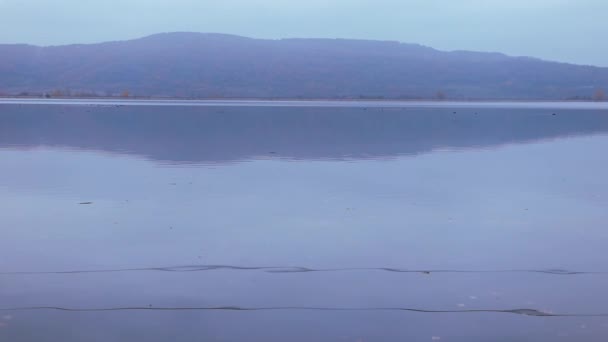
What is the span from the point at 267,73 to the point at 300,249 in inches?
4126

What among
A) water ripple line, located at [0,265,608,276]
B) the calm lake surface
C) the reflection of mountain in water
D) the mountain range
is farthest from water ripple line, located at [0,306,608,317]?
the mountain range

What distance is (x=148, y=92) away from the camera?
98.5 meters

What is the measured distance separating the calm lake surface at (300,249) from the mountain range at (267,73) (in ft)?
264

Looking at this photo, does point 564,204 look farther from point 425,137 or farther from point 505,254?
point 425,137

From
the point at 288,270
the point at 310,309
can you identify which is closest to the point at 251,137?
the point at 288,270

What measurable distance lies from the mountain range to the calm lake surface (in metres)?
80.4

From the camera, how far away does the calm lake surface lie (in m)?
5.71

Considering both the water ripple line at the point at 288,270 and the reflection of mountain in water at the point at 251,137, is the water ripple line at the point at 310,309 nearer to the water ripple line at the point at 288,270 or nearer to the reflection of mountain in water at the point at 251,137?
the water ripple line at the point at 288,270

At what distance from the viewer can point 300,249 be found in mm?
7879

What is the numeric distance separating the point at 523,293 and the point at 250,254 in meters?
2.59

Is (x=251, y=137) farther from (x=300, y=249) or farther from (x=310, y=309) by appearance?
(x=310, y=309)

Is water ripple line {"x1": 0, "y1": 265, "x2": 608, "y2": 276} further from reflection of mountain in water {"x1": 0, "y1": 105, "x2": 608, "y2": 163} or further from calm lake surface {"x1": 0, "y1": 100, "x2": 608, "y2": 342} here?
reflection of mountain in water {"x1": 0, "y1": 105, "x2": 608, "y2": 163}

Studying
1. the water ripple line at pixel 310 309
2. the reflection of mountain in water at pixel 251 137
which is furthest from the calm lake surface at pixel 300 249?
the reflection of mountain in water at pixel 251 137

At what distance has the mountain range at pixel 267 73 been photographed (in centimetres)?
10144
